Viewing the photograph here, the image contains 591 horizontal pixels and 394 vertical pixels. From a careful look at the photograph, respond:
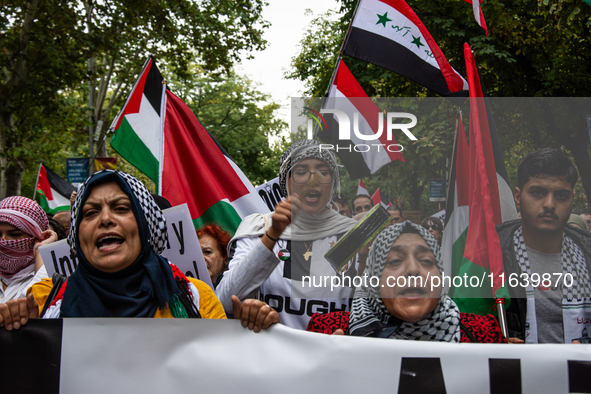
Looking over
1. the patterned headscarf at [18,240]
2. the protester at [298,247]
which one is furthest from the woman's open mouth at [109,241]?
the patterned headscarf at [18,240]

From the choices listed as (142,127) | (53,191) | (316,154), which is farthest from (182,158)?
(53,191)

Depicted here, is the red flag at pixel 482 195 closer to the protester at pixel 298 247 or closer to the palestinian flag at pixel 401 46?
the palestinian flag at pixel 401 46

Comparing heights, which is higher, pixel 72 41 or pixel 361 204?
pixel 72 41

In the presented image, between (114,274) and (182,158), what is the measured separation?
2502 millimetres

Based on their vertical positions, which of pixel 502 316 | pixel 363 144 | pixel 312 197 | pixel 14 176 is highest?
pixel 14 176

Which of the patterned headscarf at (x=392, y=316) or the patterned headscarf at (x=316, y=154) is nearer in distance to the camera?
the patterned headscarf at (x=392, y=316)

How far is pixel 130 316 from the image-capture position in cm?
196

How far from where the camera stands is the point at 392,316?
2109mm

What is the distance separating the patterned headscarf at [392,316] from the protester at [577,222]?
0.62m

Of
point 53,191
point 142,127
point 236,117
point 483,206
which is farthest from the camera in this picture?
point 236,117

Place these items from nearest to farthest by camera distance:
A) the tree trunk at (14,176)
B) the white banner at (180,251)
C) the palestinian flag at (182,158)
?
the white banner at (180,251)
the palestinian flag at (182,158)
the tree trunk at (14,176)

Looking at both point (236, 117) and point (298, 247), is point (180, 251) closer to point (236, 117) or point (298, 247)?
point (298, 247)

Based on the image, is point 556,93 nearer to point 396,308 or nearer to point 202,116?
point 396,308

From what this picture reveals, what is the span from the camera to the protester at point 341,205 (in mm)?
2258
